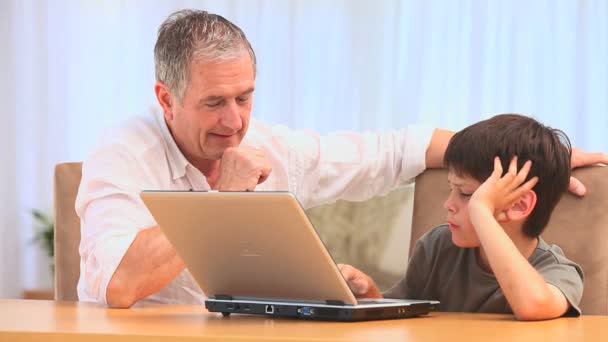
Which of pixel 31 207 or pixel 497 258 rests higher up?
pixel 497 258

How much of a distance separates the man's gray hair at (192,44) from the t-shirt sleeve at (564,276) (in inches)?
27.0

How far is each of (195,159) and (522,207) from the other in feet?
2.34

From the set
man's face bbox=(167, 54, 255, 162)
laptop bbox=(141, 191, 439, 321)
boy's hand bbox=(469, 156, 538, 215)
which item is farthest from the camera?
man's face bbox=(167, 54, 255, 162)

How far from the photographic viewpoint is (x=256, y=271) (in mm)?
1260

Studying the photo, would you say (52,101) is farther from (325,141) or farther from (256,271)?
(256,271)

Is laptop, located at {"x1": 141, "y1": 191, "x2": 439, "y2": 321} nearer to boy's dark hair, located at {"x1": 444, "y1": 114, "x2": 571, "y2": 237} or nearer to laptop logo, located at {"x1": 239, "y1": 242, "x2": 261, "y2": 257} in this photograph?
laptop logo, located at {"x1": 239, "y1": 242, "x2": 261, "y2": 257}

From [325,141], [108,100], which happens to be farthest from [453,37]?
[325,141]

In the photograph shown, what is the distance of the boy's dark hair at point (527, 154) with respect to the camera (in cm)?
149

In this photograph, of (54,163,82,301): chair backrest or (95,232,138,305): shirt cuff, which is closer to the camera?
(95,232,138,305): shirt cuff

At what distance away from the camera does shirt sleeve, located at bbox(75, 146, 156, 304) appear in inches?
61.1

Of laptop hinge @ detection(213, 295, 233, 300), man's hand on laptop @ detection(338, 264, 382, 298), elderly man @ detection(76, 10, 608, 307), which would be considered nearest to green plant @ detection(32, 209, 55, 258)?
elderly man @ detection(76, 10, 608, 307)

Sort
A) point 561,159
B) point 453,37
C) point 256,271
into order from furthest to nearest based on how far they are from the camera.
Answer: point 453,37, point 561,159, point 256,271

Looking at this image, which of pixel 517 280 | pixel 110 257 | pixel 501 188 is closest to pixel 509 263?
pixel 517 280

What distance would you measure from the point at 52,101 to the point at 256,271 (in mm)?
3901
